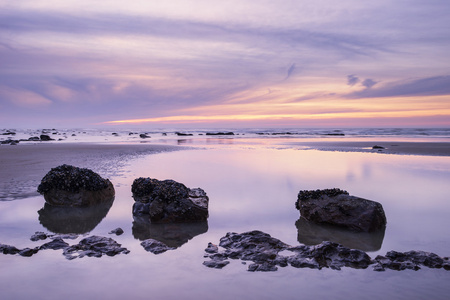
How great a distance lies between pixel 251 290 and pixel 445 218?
561 cm

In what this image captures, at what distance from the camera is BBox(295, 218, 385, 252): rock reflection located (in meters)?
5.99

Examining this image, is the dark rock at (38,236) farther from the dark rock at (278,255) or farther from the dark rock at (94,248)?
the dark rock at (278,255)

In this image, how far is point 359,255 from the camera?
16.6ft

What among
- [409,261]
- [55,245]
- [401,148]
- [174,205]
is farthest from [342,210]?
[401,148]

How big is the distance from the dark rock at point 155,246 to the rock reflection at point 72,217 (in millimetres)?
1715

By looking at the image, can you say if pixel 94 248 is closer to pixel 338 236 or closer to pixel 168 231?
pixel 168 231

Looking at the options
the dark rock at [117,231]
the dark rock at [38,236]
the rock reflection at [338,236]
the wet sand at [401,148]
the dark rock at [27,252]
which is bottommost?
the rock reflection at [338,236]

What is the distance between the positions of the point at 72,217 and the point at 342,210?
5968 millimetres

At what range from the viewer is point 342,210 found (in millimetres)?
6980

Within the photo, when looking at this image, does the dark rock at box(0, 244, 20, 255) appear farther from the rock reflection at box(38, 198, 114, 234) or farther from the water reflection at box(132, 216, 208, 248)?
the water reflection at box(132, 216, 208, 248)

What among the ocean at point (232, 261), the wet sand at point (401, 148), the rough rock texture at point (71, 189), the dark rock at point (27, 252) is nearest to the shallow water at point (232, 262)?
the ocean at point (232, 261)

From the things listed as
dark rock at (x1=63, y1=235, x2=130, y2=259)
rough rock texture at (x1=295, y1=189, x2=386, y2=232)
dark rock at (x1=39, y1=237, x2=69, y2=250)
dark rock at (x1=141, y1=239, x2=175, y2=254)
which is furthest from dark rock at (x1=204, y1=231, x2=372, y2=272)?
dark rock at (x1=39, y1=237, x2=69, y2=250)

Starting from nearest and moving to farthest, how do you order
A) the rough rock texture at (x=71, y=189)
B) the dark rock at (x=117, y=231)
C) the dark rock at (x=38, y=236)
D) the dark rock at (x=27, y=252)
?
the dark rock at (x=27, y=252), the dark rock at (x=38, y=236), the dark rock at (x=117, y=231), the rough rock texture at (x=71, y=189)

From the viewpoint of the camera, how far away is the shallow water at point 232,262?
13.5ft
